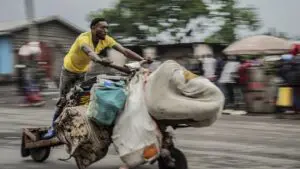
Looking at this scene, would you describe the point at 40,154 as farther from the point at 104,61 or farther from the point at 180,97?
the point at 180,97

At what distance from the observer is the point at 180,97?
20.0ft

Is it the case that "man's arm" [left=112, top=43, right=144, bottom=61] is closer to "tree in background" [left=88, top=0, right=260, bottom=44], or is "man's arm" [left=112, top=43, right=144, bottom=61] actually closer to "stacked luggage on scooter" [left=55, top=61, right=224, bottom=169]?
"stacked luggage on scooter" [left=55, top=61, right=224, bottom=169]

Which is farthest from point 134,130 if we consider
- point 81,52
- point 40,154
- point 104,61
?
point 40,154

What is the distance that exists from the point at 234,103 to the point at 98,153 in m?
11.8

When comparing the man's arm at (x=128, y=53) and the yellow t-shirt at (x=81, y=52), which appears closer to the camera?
the yellow t-shirt at (x=81, y=52)

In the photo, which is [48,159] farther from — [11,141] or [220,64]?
[220,64]

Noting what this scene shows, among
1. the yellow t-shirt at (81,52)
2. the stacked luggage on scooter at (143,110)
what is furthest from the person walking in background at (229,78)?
the stacked luggage on scooter at (143,110)

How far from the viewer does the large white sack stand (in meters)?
6.02

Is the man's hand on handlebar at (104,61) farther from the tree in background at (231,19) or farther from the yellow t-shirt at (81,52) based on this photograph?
the tree in background at (231,19)

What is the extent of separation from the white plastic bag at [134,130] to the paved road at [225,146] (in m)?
1.25

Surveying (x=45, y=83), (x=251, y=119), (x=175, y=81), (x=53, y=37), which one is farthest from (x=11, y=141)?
(x=53, y=37)

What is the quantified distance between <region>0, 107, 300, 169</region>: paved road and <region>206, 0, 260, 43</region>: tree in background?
759 inches

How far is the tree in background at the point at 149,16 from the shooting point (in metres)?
32.3

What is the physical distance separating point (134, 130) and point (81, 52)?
1.62 m
